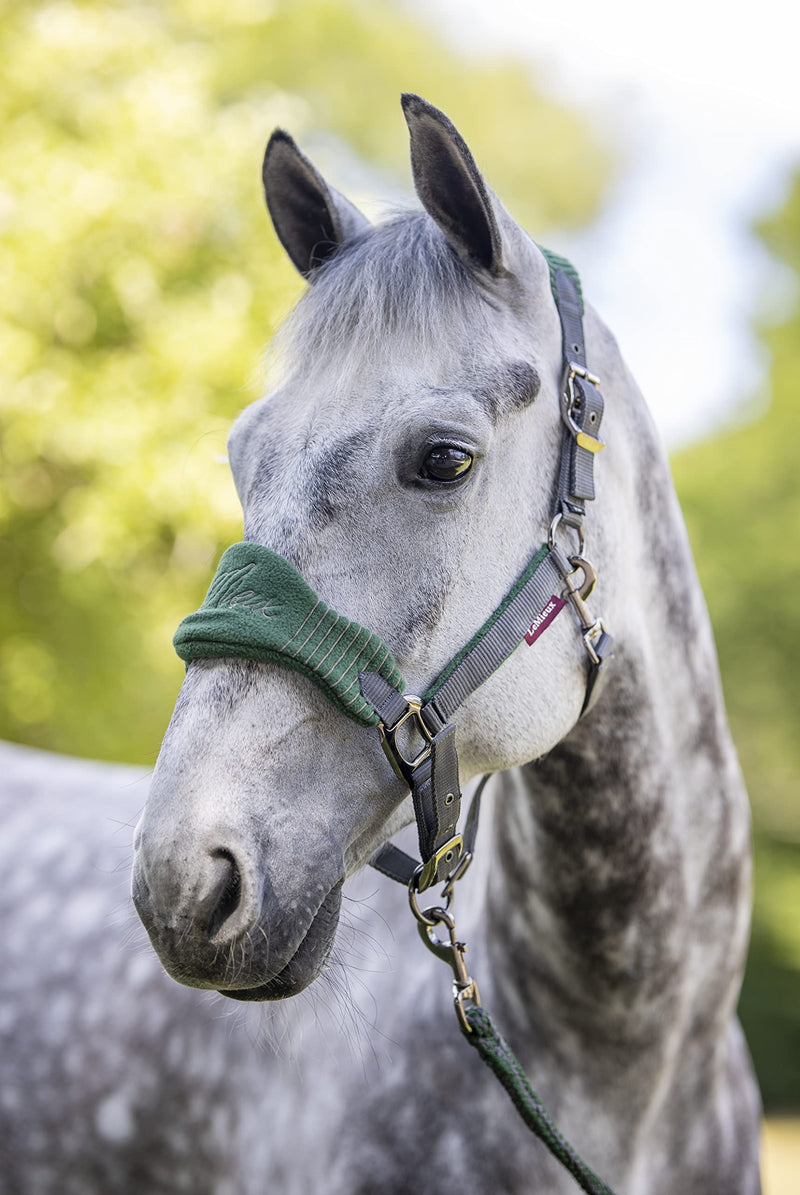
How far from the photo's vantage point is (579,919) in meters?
1.77

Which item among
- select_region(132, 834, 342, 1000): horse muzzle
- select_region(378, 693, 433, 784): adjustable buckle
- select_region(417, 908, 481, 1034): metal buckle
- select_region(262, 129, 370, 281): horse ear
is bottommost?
select_region(417, 908, 481, 1034): metal buckle

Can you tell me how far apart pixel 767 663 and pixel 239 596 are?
9.30 metres

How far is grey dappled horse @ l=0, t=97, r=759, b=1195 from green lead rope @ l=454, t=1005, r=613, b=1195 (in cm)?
15

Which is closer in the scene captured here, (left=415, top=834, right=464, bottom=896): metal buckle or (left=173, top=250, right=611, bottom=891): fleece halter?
(left=173, top=250, right=611, bottom=891): fleece halter

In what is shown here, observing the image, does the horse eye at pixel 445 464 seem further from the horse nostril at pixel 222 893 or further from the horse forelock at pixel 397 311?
the horse nostril at pixel 222 893

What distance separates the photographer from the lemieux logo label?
5.29 ft

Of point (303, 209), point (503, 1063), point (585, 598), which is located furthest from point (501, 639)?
point (303, 209)

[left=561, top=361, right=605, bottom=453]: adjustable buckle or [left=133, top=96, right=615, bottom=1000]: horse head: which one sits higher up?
[left=561, top=361, right=605, bottom=453]: adjustable buckle

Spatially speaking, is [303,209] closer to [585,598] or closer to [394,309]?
[394,309]

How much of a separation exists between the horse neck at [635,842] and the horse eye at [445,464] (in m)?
0.34

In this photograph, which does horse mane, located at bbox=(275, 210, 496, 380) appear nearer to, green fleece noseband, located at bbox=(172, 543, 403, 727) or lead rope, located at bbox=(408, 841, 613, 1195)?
green fleece noseband, located at bbox=(172, 543, 403, 727)

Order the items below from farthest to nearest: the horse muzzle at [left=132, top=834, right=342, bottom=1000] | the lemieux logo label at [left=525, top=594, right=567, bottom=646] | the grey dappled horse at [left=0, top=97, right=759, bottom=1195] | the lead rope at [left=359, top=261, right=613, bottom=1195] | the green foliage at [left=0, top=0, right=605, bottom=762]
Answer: the green foliage at [left=0, top=0, right=605, bottom=762], the lemieux logo label at [left=525, top=594, right=567, bottom=646], the lead rope at [left=359, top=261, right=613, bottom=1195], the grey dappled horse at [left=0, top=97, right=759, bottom=1195], the horse muzzle at [left=132, top=834, right=342, bottom=1000]

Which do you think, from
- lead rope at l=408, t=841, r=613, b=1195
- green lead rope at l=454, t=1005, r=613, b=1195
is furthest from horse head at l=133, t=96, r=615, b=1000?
green lead rope at l=454, t=1005, r=613, b=1195

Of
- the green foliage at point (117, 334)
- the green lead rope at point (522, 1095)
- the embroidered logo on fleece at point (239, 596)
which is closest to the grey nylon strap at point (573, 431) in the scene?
the embroidered logo on fleece at point (239, 596)
